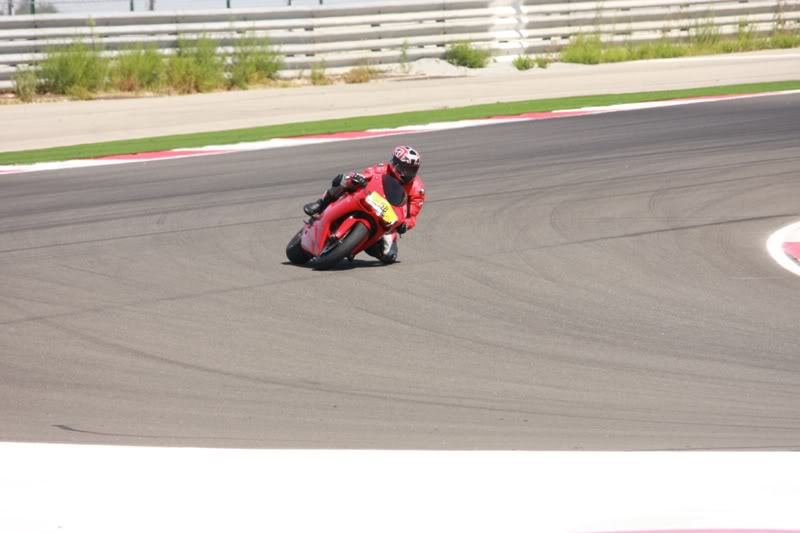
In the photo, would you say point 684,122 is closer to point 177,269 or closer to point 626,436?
point 177,269

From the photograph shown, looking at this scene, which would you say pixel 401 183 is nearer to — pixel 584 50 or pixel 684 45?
pixel 584 50

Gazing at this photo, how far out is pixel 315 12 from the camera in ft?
89.6

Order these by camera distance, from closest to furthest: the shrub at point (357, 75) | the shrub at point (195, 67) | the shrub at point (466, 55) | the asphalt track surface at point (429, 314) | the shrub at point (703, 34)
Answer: the asphalt track surface at point (429, 314) → the shrub at point (195, 67) → the shrub at point (357, 75) → the shrub at point (466, 55) → the shrub at point (703, 34)

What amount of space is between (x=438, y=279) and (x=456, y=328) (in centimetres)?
160

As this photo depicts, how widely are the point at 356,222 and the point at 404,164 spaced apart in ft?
A: 1.96

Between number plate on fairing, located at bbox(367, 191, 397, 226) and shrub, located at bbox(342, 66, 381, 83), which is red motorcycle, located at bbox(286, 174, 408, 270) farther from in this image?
shrub, located at bbox(342, 66, 381, 83)

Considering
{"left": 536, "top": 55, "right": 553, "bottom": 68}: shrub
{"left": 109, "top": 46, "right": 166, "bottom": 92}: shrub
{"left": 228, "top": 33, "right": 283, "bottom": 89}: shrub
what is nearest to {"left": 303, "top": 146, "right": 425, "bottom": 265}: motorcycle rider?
{"left": 109, "top": 46, "right": 166, "bottom": 92}: shrub

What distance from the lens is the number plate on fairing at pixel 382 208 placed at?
9.98 m

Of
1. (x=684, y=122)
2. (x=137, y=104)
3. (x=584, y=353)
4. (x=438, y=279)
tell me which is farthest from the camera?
(x=137, y=104)

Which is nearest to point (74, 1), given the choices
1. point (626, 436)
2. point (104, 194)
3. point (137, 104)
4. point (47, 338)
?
point (137, 104)

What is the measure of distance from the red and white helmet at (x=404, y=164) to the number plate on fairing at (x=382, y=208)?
0.27 m

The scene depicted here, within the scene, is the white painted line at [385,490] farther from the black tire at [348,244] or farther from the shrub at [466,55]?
the shrub at [466,55]

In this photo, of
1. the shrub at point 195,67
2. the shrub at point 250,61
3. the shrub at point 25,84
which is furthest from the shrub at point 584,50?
the shrub at point 25,84

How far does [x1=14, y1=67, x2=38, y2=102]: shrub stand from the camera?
81.4 ft
